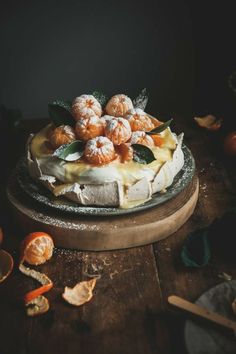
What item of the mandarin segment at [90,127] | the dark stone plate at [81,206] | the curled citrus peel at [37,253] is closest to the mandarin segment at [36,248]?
the curled citrus peel at [37,253]

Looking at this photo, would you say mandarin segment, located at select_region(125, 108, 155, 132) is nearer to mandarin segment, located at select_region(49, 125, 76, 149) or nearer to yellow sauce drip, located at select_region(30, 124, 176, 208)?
yellow sauce drip, located at select_region(30, 124, 176, 208)

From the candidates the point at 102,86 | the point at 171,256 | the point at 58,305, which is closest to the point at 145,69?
the point at 102,86

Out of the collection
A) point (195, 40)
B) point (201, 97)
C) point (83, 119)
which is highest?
point (83, 119)

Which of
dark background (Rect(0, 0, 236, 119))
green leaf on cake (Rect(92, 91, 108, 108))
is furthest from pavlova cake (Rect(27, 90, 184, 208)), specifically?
dark background (Rect(0, 0, 236, 119))

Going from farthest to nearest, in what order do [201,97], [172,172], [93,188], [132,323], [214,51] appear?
[201,97], [214,51], [172,172], [93,188], [132,323]

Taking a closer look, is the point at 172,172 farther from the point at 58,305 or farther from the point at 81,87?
the point at 81,87

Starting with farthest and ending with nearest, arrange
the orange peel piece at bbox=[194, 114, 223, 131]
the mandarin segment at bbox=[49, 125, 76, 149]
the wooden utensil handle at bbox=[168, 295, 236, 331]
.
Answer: the orange peel piece at bbox=[194, 114, 223, 131] → the mandarin segment at bbox=[49, 125, 76, 149] → the wooden utensil handle at bbox=[168, 295, 236, 331]

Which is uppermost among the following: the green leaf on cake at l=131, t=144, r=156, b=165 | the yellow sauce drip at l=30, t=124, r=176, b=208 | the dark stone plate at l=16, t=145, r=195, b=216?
the green leaf on cake at l=131, t=144, r=156, b=165

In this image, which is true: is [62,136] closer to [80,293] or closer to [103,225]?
[103,225]
